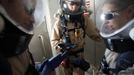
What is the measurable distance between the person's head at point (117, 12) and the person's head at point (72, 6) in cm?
83

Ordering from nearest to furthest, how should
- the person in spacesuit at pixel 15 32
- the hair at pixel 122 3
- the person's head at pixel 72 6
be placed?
the person in spacesuit at pixel 15 32
the hair at pixel 122 3
the person's head at pixel 72 6

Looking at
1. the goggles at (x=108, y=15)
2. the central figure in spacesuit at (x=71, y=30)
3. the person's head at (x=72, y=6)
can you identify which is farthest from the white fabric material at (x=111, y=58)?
the person's head at (x=72, y=6)

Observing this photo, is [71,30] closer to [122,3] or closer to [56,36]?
[56,36]

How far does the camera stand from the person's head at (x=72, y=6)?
224cm

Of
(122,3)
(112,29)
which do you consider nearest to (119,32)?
(112,29)

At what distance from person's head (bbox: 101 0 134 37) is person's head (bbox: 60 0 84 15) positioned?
81 cm

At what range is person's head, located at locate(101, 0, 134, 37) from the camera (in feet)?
4.38

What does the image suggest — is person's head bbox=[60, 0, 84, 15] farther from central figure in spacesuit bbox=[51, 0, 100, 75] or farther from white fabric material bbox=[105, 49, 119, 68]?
white fabric material bbox=[105, 49, 119, 68]

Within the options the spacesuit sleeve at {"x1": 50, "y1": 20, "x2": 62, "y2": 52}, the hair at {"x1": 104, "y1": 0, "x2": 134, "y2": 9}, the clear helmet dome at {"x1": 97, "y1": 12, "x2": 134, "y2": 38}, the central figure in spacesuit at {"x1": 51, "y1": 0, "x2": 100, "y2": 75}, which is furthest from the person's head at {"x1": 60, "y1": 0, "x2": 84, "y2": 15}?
the hair at {"x1": 104, "y1": 0, "x2": 134, "y2": 9}

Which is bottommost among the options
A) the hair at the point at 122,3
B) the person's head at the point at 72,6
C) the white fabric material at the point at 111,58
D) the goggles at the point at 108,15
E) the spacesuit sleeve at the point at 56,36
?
the spacesuit sleeve at the point at 56,36

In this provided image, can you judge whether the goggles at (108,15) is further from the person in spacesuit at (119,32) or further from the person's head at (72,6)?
the person's head at (72,6)

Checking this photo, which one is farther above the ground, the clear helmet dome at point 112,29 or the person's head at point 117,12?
the person's head at point 117,12

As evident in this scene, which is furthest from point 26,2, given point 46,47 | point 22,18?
point 46,47

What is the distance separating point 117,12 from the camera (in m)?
1.37
